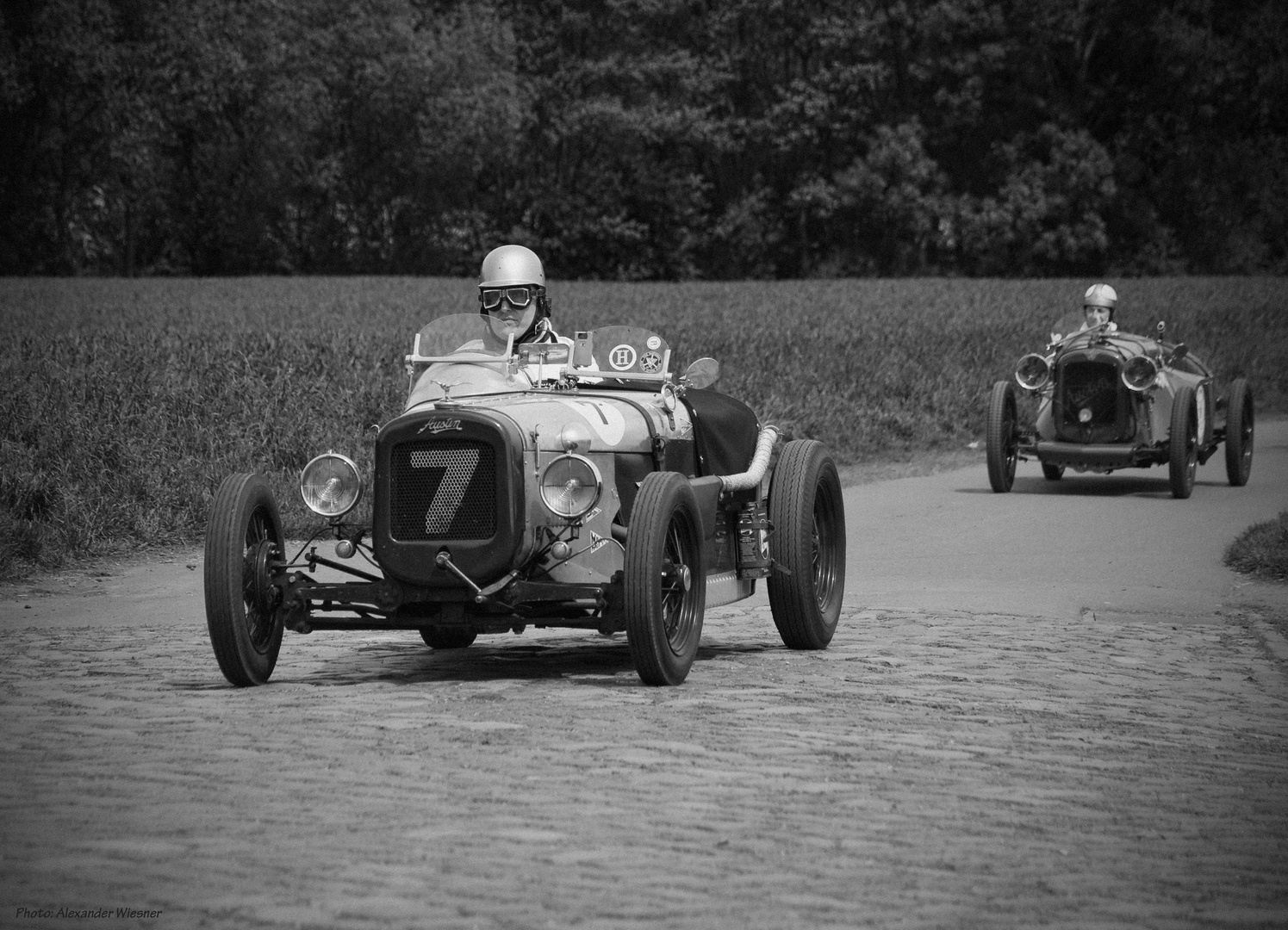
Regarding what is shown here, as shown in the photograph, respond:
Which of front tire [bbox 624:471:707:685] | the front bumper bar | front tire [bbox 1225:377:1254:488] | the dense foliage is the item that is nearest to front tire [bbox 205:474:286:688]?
front tire [bbox 624:471:707:685]

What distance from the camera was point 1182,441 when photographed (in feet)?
51.9

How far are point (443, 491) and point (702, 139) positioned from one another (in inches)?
2321

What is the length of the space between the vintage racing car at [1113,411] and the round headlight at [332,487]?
31.7ft

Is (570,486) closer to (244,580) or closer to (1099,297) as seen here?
(244,580)

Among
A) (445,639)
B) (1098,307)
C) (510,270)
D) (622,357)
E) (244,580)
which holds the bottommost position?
(445,639)

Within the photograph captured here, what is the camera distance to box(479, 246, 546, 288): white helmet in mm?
8859

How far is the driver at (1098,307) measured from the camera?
17.3 m

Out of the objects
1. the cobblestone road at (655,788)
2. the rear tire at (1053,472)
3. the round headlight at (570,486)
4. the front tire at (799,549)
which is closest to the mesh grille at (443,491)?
the round headlight at (570,486)

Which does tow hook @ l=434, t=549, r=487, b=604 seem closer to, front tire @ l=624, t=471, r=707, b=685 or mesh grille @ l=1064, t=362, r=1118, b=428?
front tire @ l=624, t=471, r=707, b=685

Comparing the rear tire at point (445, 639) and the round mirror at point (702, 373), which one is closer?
the round mirror at point (702, 373)

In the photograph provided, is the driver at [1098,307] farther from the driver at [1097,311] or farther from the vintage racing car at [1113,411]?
the vintage racing car at [1113,411]

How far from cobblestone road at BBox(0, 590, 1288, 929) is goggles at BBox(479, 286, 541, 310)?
1.79 m

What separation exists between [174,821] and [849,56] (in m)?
65.1

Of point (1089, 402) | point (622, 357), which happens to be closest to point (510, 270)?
point (622, 357)
